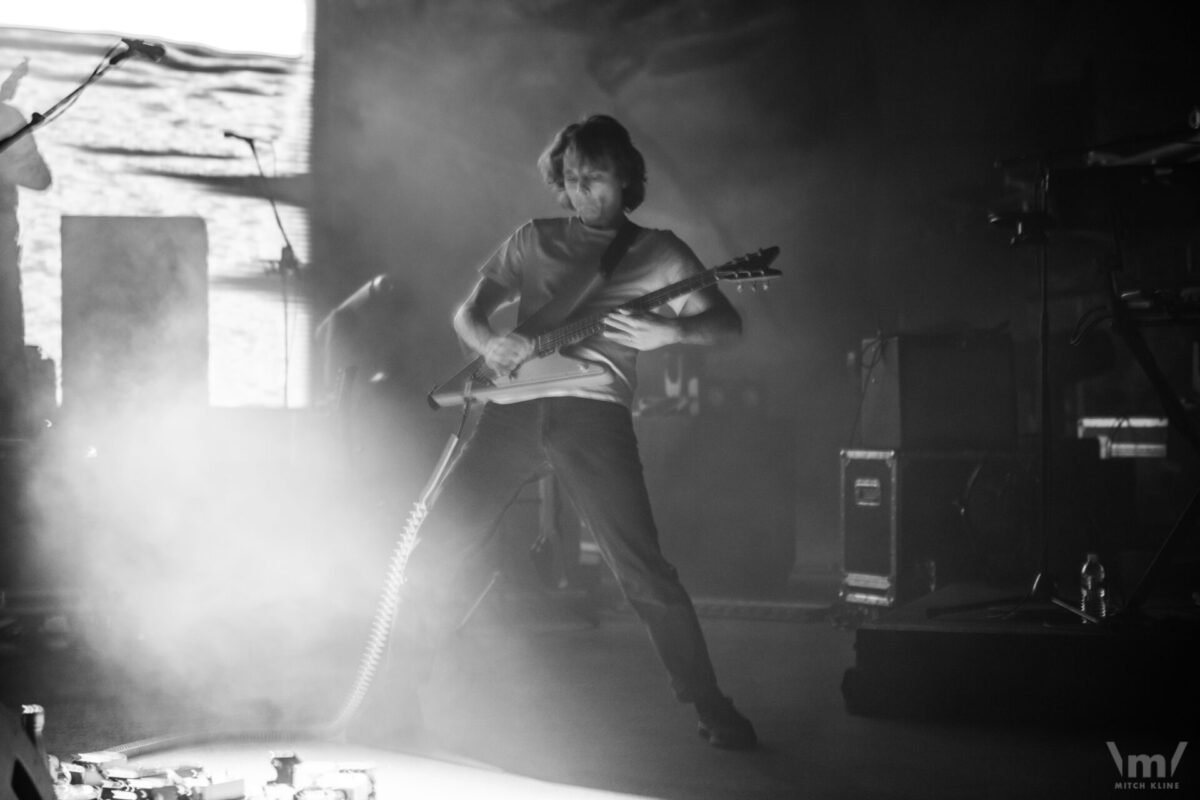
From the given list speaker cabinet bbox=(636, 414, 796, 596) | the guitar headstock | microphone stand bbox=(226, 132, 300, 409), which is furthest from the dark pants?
speaker cabinet bbox=(636, 414, 796, 596)

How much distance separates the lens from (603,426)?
117 inches

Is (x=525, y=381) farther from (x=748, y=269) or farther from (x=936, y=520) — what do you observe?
(x=936, y=520)

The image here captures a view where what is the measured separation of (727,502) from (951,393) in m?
1.56

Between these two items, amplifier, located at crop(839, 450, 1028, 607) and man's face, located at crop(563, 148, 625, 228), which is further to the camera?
amplifier, located at crop(839, 450, 1028, 607)

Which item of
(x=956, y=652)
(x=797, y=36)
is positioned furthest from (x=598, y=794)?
(x=797, y=36)

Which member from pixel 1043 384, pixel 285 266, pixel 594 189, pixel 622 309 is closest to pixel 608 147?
pixel 594 189

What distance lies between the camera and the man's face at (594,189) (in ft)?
9.95

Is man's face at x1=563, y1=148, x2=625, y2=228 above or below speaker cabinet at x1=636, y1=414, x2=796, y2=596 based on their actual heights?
above

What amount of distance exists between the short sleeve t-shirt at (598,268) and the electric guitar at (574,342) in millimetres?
25

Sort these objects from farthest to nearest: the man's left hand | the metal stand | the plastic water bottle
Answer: the metal stand < the plastic water bottle < the man's left hand

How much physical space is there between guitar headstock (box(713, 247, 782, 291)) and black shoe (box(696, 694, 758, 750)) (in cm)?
115

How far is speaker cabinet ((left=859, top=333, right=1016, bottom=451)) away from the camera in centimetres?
524

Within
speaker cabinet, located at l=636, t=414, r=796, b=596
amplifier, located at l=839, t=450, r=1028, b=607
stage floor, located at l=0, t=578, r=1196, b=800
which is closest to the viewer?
stage floor, located at l=0, t=578, r=1196, b=800

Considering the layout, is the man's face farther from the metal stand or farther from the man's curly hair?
the metal stand
